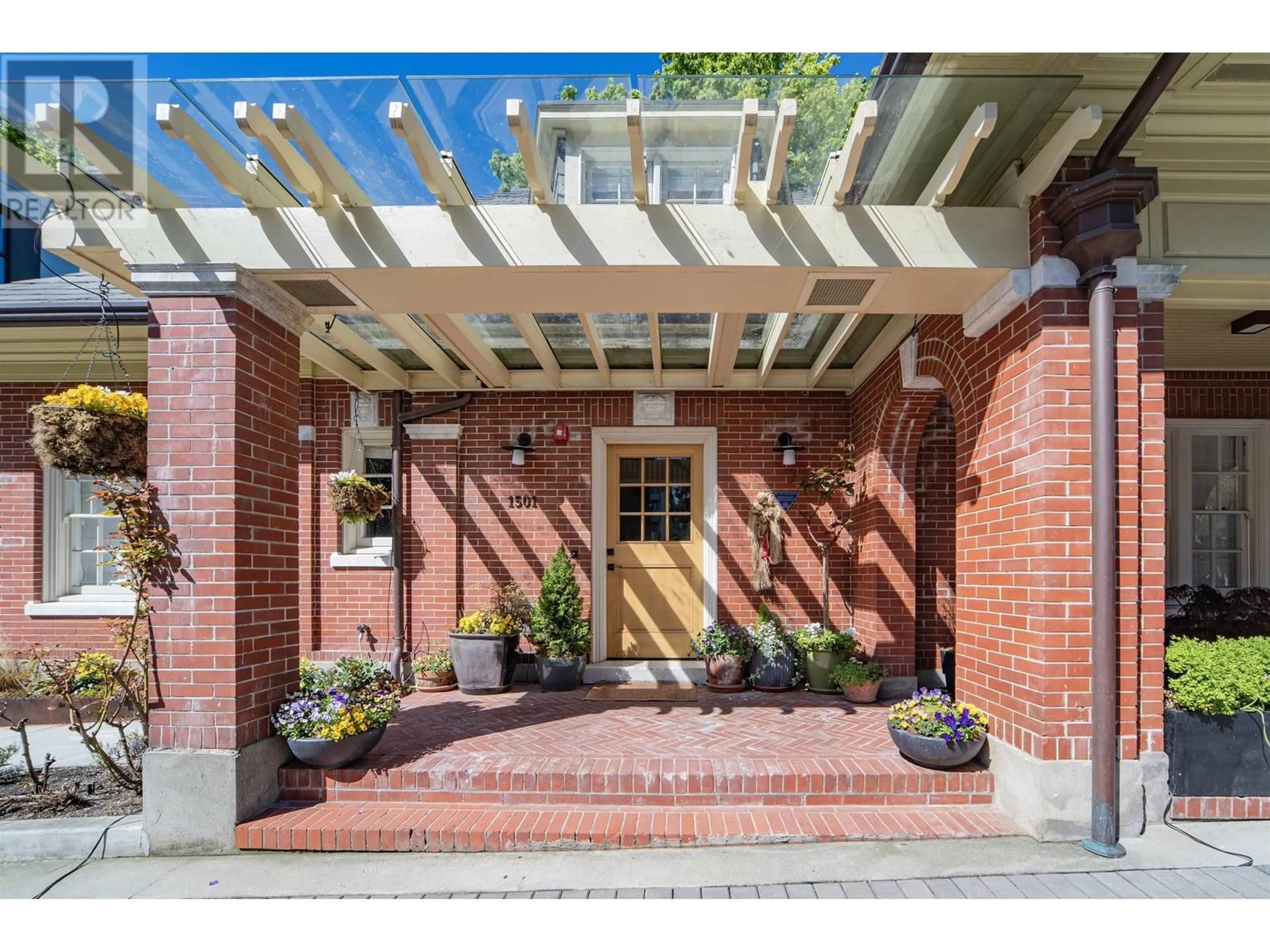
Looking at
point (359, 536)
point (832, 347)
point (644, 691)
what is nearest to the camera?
point (832, 347)

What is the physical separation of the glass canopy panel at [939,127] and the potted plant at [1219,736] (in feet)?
9.39

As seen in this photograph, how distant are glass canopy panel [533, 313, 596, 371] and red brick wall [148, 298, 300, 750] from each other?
200 cm

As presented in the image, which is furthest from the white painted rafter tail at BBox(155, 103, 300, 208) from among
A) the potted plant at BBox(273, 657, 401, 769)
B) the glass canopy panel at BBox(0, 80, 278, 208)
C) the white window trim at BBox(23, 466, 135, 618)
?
Result: the white window trim at BBox(23, 466, 135, 618)

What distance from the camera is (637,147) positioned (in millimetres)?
3014

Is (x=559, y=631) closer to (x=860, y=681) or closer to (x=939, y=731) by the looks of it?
(x=860, y=681)

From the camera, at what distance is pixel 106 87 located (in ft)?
9.61

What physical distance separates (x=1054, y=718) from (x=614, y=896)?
2256 millimetres

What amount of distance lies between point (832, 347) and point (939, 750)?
9.85 ft

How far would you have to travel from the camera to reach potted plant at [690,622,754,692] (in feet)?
19.3

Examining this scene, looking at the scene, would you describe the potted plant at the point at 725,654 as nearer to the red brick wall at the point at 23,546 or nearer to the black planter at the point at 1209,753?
the black planter at the point at 1209,753

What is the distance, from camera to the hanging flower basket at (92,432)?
11.0 ft

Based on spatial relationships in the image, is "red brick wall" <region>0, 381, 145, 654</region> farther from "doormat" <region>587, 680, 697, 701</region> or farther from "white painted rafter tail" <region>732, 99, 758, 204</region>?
"white painted rafter tail" <region>732, 99, 758, 204</region>

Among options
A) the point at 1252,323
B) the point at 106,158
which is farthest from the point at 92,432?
the point at 1252,323

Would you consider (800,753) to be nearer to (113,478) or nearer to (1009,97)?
(1009,97)
